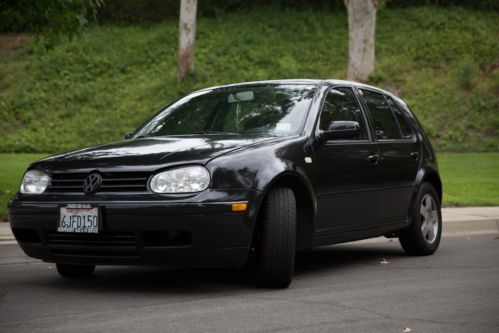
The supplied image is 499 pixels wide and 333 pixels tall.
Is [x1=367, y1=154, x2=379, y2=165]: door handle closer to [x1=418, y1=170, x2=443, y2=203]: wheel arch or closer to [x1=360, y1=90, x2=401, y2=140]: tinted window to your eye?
[x1=360, y1=90, x2=401, y2=140]: tinted window

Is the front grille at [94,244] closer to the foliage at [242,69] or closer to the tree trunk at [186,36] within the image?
the foliage at [242,69]

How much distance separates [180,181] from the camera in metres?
6.08

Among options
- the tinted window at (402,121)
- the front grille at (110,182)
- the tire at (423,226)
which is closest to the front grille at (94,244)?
the front grille at (110,182)

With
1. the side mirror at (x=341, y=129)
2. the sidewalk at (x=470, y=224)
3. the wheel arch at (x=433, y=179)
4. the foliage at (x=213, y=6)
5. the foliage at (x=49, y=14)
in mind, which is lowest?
the sidewalk at (x=470, y=224)

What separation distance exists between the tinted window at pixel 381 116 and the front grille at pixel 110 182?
2.76 metres

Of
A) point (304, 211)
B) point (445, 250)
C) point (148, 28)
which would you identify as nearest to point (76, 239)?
point (304, 211)

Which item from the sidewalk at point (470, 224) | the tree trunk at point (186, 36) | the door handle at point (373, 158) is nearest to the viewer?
the door handle at point (373, 158)

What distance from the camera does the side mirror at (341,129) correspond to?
23.3 feet

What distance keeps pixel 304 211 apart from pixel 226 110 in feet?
3.88

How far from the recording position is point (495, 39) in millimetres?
34844

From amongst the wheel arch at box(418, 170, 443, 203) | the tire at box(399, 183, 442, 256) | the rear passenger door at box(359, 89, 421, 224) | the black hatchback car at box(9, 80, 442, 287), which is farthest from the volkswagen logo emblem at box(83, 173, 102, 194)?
the wheel arch at box(418, 170, 443, 203)

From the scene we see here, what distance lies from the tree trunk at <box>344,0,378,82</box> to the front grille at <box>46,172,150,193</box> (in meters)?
17.4

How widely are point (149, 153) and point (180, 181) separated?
419 mm

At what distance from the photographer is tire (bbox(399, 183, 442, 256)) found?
867 centimetres
